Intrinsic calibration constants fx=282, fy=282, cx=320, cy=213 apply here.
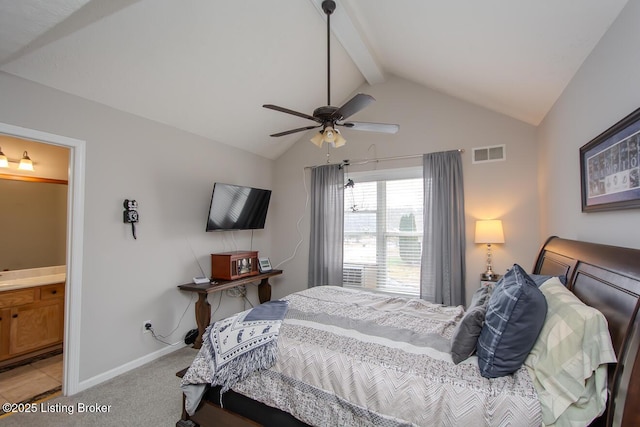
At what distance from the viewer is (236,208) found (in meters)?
3.83

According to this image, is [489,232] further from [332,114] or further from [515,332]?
[332,114]

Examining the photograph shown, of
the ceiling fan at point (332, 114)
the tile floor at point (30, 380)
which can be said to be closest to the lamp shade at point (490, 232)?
the ceiling fan at point (332, 114)

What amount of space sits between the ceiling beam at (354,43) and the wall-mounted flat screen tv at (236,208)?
214 centimetres

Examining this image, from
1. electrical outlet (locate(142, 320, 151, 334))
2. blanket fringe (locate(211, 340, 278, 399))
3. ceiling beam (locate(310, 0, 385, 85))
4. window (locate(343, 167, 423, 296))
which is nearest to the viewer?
blanket fringe (locate(211, 340, 278, 399))

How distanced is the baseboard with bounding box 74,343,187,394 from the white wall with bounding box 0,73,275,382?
1.2 inches

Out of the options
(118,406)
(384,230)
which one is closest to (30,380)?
(118,406)

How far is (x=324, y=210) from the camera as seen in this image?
4246mm

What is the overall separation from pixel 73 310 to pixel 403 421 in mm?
2774

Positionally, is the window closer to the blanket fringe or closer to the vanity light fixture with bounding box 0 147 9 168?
the blanket fringe

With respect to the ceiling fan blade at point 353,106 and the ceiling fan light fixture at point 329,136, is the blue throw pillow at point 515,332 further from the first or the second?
the ceiling fan light fixture at point 329,136

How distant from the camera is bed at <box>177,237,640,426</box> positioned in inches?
43.3

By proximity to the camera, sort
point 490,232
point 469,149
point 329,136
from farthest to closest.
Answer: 1. point 469,149
2. point 490,232
3. point 329,136

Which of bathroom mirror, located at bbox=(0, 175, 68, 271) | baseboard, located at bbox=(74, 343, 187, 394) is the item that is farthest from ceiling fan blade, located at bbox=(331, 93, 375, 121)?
bathroom mirror, located at bbox=(0, 175, 68, 271)

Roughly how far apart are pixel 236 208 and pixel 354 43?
97.4 inches
